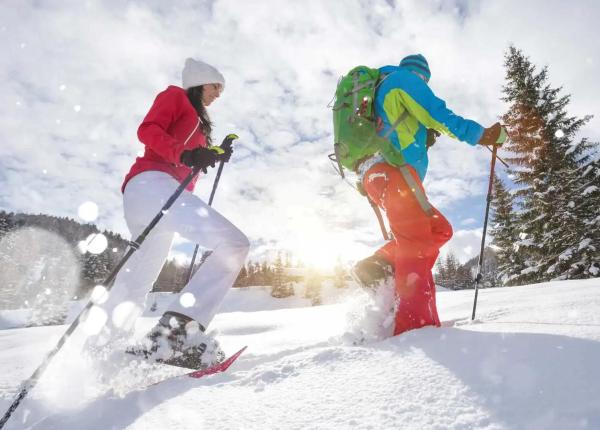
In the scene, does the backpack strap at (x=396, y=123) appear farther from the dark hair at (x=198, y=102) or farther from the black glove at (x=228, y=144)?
the dark hair at (x=198, y=102)

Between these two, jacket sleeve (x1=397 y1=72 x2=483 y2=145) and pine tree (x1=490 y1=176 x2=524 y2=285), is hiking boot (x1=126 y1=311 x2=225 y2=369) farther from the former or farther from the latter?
pine tree (x1=490 y1=176 x2=524 y2=285)

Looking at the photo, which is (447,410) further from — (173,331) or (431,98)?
(431,98)

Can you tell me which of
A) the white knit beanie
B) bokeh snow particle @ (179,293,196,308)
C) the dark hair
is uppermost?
the white knit beanie

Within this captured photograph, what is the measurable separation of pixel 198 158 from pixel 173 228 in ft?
1.89

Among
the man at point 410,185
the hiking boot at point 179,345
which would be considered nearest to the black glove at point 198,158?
the hiking boot at point 179,345

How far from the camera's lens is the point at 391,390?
138cm

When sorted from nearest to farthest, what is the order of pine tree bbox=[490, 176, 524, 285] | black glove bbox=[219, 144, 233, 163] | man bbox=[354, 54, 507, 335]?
man bbox=[354, 54, 507, 335] → black glove bbox=[219, 144, 233, 163] → pine tree bbox=[490, 176, 524, 285]

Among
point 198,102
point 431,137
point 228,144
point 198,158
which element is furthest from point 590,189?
point 198,158

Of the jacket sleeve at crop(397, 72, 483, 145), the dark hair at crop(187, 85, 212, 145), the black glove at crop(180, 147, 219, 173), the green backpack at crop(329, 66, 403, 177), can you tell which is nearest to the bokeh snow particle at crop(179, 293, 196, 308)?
the black glove at crop(180, 147, 219, 173)

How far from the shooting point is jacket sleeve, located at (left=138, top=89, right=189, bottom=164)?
2643 millimetres

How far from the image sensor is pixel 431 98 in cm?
279

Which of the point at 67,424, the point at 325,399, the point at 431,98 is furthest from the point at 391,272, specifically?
the point at 67,424

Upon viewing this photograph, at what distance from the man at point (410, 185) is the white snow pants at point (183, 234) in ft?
3.65

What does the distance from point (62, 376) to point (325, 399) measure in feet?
6.24
